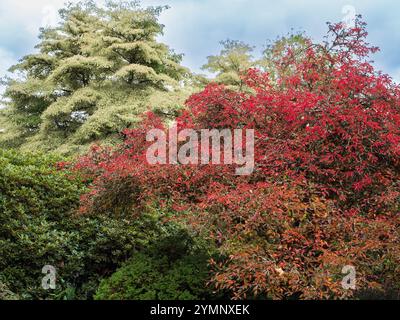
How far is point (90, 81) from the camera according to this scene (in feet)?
63.8

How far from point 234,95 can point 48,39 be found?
16.7 meters

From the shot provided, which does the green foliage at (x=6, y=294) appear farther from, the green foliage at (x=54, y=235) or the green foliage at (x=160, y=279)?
the green foliage at (x=160, y=279)

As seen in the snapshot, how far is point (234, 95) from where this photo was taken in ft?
17.4

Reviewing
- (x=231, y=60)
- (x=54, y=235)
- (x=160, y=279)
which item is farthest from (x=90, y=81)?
(x=160, y=279)

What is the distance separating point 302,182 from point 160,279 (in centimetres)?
196

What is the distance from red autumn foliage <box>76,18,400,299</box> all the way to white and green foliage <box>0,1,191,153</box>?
10.9 m

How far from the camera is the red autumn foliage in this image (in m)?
4.09

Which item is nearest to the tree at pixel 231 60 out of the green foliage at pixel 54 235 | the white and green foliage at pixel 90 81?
the white and green foliage at pixel 90 81

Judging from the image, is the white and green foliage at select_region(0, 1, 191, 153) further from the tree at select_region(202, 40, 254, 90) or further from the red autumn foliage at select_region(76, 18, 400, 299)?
the red autumn foliage at select_region(76, 18, 400, 299)

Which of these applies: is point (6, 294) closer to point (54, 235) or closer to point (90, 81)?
point (54, 235)

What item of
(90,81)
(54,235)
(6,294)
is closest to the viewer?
(6,294)

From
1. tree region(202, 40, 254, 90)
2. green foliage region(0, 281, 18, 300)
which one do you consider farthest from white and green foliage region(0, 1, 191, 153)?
green foliage region(0, 281, 18, 300)

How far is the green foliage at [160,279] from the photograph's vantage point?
16.6ft
